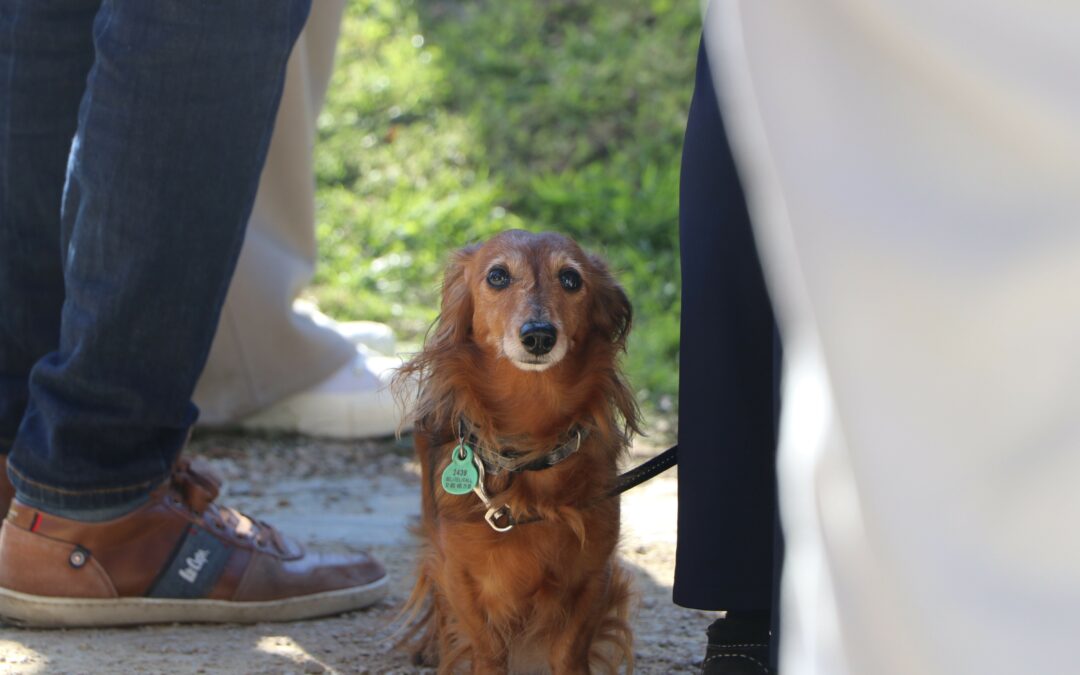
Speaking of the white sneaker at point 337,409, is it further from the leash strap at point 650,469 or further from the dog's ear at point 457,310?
the leash strap at point 650,469

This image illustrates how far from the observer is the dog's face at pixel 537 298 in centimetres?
210

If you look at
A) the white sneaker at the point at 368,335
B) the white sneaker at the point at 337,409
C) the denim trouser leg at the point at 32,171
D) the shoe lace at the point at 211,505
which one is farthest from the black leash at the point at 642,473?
the white sneaker at the point at 368,335

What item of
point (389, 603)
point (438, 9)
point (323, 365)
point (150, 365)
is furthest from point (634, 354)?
point (438, 9)

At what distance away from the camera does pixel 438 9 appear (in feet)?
22.9

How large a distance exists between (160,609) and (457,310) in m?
0.84

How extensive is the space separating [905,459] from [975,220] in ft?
0.87

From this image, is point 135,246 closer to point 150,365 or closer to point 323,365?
point 150,365

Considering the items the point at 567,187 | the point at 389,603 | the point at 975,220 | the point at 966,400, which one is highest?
the point at 567,187

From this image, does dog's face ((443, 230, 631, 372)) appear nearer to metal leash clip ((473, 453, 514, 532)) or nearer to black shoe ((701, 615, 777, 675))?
metal leash clip ((473, 453, 514, 532))

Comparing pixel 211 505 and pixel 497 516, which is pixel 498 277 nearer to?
pixel 497 516

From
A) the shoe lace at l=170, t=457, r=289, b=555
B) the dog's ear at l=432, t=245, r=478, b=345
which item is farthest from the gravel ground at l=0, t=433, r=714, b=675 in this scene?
the dog's ear at l=432, t=245, r=478, b=345

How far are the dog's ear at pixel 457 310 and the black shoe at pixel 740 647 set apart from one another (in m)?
0.69

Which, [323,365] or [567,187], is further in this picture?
[567,187]

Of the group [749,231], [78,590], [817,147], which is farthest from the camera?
[78,590]
